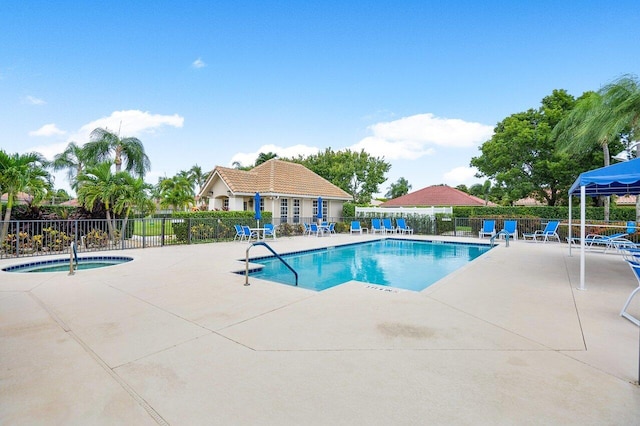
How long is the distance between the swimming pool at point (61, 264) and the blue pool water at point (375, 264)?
489cm

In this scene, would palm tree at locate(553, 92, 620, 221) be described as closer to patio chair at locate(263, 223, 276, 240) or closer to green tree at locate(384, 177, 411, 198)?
patio chair at locate(263, 223, 276, 240)

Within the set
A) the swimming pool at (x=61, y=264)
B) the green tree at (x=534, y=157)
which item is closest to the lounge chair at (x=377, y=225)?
the green tree at (x=534, y=157)

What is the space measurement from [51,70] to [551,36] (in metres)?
22.2

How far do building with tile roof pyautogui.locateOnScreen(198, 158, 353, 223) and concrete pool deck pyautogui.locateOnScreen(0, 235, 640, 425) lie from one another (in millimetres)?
14732

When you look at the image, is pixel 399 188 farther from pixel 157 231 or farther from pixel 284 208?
pixel 157 231

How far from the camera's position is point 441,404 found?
2398mm

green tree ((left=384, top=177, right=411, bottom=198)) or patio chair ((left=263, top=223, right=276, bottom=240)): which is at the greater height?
green tree ((left=384, top=177, right=411, bottom=198))

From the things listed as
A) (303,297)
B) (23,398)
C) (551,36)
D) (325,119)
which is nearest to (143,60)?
(325,119)

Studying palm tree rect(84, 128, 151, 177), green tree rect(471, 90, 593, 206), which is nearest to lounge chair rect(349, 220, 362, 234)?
green tree rect(471, 90, 593, 206)

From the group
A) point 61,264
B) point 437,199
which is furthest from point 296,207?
point 437,199

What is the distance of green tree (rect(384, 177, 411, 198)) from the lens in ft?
223

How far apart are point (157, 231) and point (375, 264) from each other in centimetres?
1044

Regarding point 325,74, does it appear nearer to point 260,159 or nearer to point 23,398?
point 23,398

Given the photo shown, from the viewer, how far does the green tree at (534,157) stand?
2100 cm
